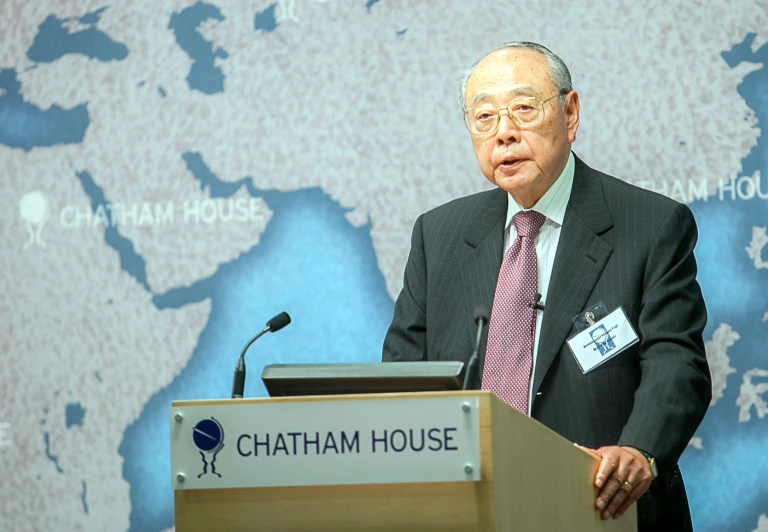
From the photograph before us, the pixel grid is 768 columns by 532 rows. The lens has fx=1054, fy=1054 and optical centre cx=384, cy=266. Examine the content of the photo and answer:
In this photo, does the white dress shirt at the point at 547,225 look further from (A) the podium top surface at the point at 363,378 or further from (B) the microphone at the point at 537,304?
(A) the podium top surface at the point at 363,378

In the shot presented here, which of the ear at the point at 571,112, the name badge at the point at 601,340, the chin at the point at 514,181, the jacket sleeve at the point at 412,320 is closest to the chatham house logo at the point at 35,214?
the jacket sleeve at the point at 412,320

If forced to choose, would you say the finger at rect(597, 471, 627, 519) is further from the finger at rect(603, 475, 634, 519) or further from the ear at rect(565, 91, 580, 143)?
the ear at rect(565, 91, 580, 143)

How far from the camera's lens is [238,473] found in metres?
1.51

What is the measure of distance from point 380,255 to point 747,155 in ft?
3.55

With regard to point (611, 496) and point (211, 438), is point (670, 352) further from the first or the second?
point (211, 438)

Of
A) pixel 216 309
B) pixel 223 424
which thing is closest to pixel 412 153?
pixel 216 309

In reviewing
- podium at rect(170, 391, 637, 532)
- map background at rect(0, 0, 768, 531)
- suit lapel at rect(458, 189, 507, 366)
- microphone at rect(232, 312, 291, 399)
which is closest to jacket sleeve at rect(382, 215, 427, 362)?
suit lapel at rect(458, 189, 507, 366)

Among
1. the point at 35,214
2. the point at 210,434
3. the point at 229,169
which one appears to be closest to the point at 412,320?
the point at 229,169

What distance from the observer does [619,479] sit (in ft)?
6.13

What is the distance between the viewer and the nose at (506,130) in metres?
2.41

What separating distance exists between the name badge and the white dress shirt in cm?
10

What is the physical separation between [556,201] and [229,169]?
1.17 m

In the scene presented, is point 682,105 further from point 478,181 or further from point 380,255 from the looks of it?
point 380,255

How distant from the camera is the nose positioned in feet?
7.91
